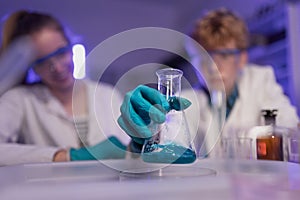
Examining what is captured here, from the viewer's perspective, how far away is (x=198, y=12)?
2.96m

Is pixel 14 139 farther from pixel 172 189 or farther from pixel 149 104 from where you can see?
pixel 172 189

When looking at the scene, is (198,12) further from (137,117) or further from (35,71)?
(137,117)

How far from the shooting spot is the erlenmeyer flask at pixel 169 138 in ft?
2.27

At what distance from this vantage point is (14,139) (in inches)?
53.6

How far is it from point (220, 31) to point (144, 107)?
36.6 inches

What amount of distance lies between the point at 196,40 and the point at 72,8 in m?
1.55

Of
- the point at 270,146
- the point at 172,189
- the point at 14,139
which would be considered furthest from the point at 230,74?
the point at 172,189

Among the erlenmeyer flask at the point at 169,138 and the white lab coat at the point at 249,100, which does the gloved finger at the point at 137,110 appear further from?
the white lab coat at the point at 249,100

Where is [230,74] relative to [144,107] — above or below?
above

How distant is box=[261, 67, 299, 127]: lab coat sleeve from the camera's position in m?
1.17

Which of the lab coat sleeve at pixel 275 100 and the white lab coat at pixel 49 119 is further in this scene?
the white lab coat at pixel 49 119

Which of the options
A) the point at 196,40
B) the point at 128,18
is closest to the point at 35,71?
the point at 196,40

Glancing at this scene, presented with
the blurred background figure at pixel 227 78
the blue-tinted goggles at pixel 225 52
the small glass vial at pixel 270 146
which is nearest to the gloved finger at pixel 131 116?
the small glass vial at pixel 270 146

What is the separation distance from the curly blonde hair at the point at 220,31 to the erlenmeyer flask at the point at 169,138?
0.83 metres
